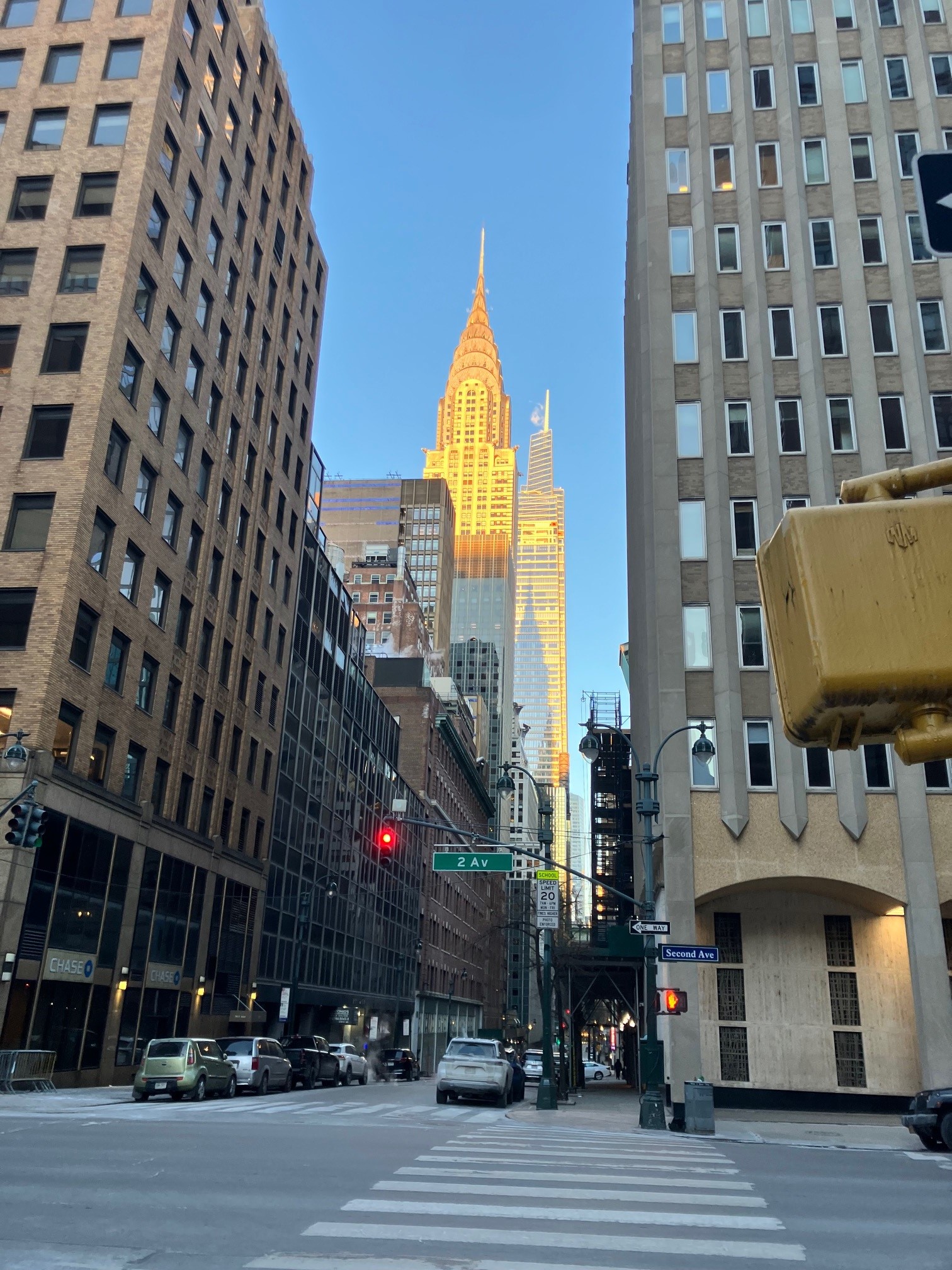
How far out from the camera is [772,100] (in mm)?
39250

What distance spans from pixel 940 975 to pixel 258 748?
1241 inches

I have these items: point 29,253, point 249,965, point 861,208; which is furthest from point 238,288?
point 249,965

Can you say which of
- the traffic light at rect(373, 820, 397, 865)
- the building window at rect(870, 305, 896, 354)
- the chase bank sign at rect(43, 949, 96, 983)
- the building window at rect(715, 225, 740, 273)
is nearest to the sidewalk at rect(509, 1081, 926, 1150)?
the traffic light at rect(373, 820, 397, 865)

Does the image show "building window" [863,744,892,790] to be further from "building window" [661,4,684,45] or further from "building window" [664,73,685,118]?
"building window" [661,4,684,45]

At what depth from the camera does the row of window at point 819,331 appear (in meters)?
35.9

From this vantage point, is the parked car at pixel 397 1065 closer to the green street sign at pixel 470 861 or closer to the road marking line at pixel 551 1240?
the green street sign at pixel 470 861

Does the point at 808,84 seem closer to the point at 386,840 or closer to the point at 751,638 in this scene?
the point at 751,638

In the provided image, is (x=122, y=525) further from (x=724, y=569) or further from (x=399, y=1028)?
(x=399, y=1028)

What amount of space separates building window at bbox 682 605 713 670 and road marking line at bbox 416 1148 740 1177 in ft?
65.0

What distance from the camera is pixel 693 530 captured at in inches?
1380

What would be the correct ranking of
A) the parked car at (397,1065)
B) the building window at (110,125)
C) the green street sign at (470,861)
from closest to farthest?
the green street sign at (470,861), the building window at (110,125), the parked car at (397,1065)

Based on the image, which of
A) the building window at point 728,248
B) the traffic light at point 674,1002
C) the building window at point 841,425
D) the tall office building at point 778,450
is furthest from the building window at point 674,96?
the traffic light at point 674,1002

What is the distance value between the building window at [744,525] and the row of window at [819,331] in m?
5.44

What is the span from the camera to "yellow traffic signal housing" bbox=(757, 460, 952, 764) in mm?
2451
